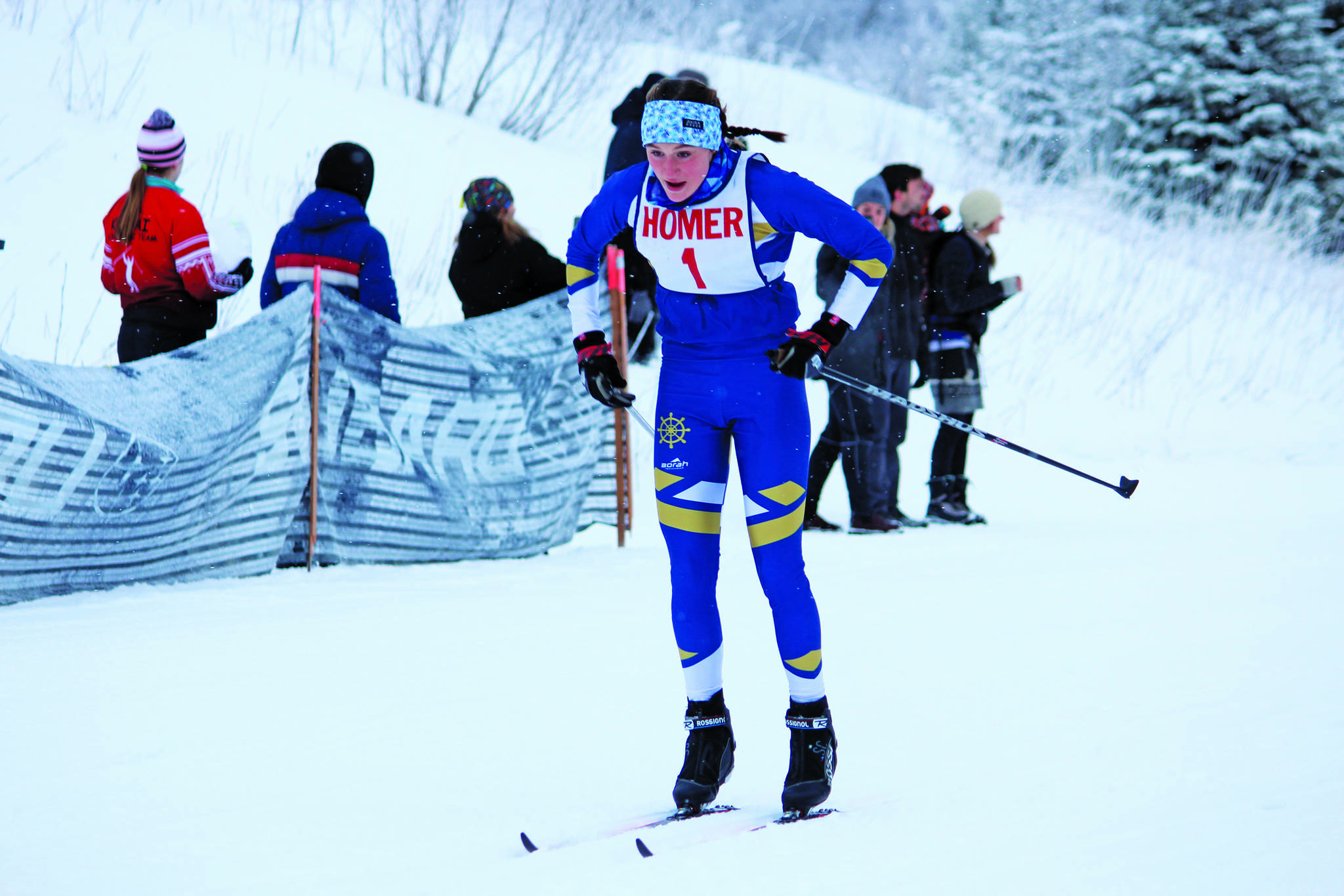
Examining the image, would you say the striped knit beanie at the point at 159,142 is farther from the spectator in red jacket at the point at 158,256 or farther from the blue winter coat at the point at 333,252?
the blue winter coat at the point at 333,252

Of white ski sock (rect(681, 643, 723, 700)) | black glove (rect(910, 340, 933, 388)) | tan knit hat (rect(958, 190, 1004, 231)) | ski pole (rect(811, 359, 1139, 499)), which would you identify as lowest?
white ski sock (rect(681, 643, 723, 700))

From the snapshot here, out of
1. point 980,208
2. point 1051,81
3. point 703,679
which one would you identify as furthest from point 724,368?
point 1051,81

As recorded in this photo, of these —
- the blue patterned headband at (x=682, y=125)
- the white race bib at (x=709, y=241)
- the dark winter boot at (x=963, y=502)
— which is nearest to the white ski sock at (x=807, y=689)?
the white race bib at (x=709, y=241)

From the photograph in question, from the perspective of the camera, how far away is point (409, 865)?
2898 mm

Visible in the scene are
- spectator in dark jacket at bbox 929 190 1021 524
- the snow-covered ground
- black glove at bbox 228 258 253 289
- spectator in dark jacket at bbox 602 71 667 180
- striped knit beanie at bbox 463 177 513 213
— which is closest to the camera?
the snow-covered ground

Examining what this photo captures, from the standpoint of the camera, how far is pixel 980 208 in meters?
8.52

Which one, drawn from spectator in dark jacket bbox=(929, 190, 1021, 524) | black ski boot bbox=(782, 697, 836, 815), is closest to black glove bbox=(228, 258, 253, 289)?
black ski boot bbox=(782, 697, 836, 815)

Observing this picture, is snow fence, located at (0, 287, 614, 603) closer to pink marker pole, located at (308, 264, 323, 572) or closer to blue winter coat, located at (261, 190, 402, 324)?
pink marker pole, located at (308, 264, 323, 572)

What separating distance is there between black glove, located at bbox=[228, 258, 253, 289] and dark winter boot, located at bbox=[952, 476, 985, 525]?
4.85 m

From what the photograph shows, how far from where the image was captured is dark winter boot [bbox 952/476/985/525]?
28.4 feet

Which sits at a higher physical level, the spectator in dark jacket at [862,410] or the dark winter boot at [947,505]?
the spectator in dark jacket at [862,410]

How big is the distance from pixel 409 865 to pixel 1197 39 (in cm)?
2423

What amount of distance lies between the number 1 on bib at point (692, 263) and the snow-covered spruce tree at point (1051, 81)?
78.3ft

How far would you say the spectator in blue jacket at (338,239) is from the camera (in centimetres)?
654
